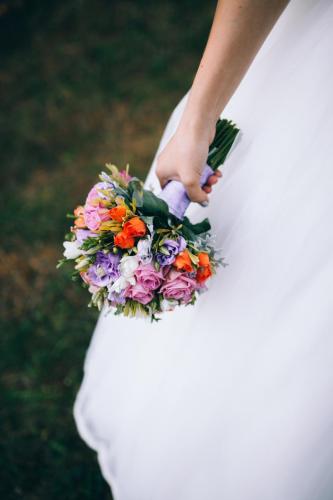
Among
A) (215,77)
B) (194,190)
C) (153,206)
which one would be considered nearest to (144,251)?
(153,206)

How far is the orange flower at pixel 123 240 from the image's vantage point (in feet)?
3.40

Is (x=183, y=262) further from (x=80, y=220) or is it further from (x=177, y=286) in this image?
(x=80, y=220)

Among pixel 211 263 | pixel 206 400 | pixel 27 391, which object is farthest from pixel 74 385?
pixel 211 263

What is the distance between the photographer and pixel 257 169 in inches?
47.5

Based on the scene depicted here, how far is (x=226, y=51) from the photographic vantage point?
1.04m

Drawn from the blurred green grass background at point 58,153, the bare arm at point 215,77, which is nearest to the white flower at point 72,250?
the bare arm at point 215,77

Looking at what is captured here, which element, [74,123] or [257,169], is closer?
[257,169]

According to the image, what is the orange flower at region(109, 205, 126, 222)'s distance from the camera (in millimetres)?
1049

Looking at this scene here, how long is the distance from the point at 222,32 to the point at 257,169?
1.22 ft

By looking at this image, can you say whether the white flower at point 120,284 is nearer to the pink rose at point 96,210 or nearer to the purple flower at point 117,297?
the purple flower at point 117,297

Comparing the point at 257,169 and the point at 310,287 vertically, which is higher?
the point at 257,169

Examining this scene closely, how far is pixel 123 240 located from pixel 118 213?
0.07m

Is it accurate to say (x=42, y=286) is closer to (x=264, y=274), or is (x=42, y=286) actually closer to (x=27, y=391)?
(x=27, y=391)

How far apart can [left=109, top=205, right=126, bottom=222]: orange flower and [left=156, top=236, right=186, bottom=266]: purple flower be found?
13cm
